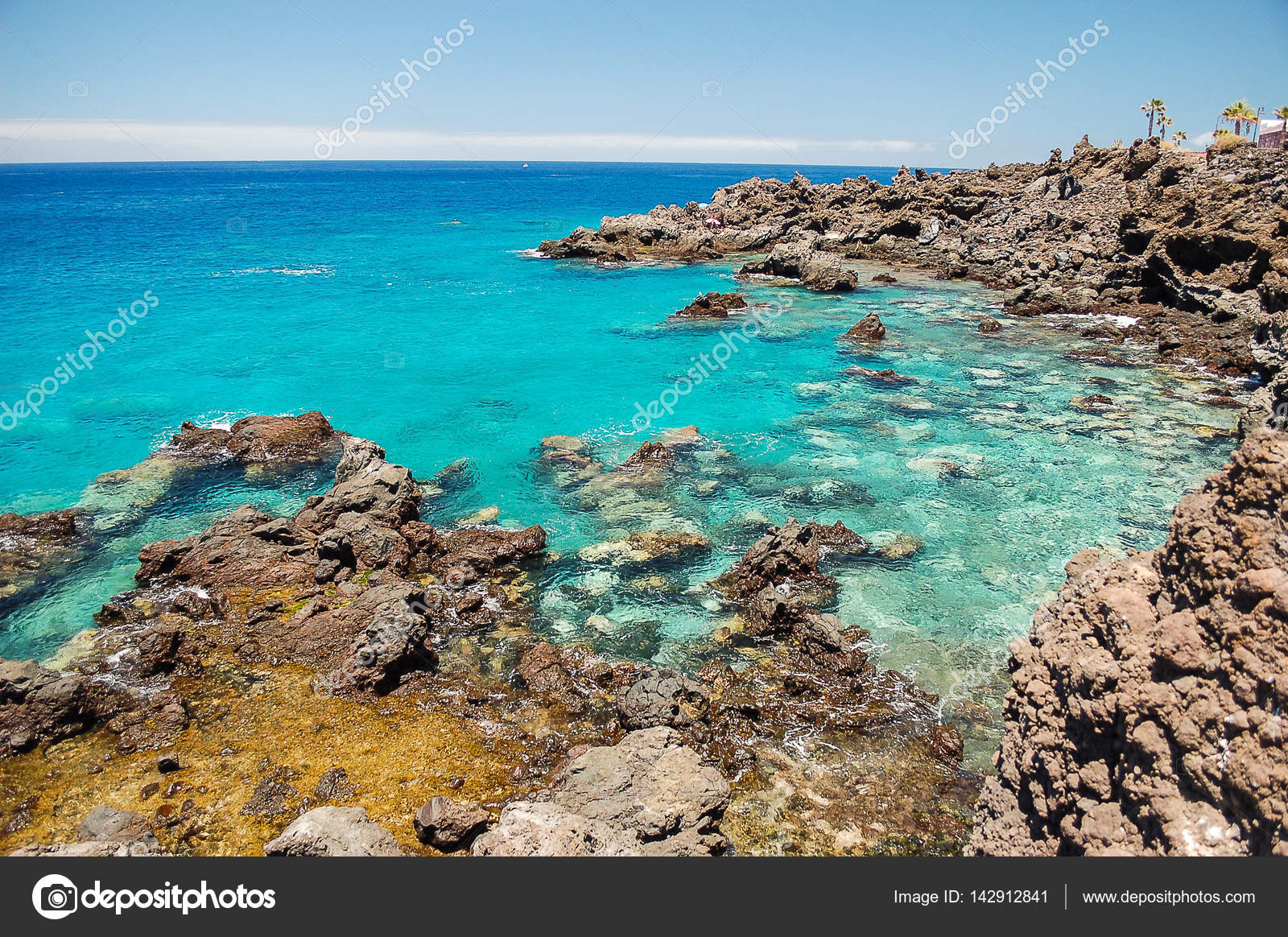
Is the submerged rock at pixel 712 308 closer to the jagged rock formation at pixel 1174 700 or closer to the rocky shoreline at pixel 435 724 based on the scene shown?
the rocky shoreline at pixel 435 724

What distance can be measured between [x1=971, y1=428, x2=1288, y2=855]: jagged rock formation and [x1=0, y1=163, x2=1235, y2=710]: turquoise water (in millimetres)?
6512

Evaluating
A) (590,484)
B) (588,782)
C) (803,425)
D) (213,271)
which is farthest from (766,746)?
(213,271)

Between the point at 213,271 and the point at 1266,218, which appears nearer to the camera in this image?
the point at 1266,218

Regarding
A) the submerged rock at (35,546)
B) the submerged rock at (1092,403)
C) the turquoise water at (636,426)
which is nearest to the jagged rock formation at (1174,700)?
the turquoise water at (636,426)

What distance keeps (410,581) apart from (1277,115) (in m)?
84.2

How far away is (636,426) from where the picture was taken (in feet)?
94.1

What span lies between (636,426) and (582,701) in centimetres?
1656

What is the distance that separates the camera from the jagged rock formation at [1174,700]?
18.5ft

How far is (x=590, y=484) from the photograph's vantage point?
2297 centimetres

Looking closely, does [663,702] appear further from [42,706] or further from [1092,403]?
[1092,403]

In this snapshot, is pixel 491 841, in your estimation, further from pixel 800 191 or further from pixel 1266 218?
pixel 800 191
